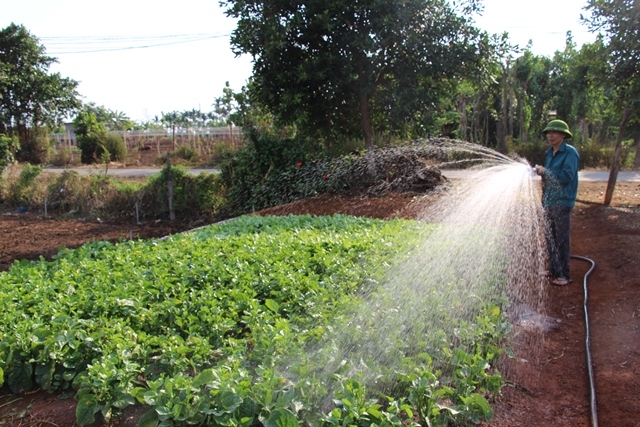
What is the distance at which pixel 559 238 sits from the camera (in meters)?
5.42

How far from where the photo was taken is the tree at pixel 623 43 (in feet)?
27.8

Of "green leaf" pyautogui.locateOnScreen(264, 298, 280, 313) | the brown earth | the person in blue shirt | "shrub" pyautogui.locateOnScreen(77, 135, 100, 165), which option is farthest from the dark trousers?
"shrub" pyautogui.locateOnScreen(77, 135, 100, 165)

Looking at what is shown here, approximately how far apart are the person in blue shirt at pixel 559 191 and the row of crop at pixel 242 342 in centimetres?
182

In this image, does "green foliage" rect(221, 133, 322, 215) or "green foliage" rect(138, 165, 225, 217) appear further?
"green foliage" rect(138, 165, 225, 217)

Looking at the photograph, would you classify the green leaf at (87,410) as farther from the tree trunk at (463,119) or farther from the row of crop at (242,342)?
the tree trunk at (463,119)

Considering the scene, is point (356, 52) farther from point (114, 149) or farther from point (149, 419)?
point (114, 149)

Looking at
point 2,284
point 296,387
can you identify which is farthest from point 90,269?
point 296,387

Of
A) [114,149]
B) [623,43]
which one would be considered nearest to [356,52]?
[623,43]

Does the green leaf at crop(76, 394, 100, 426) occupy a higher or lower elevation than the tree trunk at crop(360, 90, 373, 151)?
lower

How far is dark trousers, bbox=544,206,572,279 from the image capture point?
5.38 meters

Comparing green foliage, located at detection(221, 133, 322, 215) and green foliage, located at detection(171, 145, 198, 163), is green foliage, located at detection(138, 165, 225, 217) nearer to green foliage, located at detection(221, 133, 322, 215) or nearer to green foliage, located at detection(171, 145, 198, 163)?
green foliage, located at detection(221, 133, 322, 215)

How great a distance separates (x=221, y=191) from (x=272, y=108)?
2.24 m

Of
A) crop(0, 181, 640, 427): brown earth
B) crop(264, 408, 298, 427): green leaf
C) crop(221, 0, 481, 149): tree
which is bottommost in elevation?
crop(0, 181, 640, 427): brown earth

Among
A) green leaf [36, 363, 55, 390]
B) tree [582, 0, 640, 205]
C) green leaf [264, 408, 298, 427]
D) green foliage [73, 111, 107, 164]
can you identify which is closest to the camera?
green leaf [264, 408, 298, 427]
